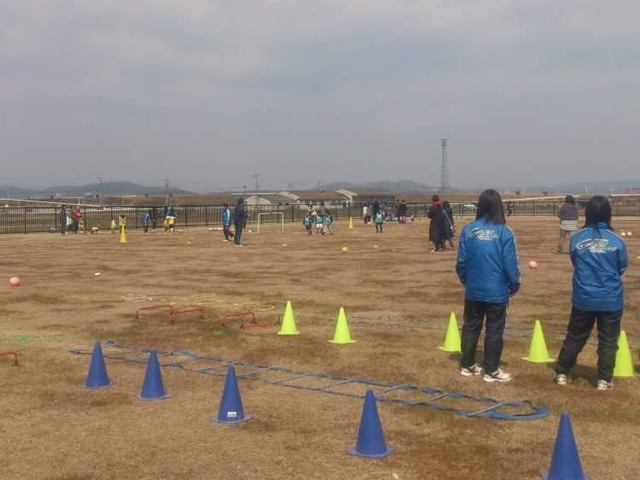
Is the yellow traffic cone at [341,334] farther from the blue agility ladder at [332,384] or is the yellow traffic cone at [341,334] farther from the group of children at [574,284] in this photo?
the group of children at [574,284]

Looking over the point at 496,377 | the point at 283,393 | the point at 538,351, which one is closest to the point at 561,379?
the point at 496,377

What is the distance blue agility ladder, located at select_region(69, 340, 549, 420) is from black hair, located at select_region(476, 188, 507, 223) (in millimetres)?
1793

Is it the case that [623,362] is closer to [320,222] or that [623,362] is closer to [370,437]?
[370,437]

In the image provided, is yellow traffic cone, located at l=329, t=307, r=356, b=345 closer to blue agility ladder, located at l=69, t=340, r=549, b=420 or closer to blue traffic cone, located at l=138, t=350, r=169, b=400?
blue agility ladder, located at l=69, t=340, r=549, b=420

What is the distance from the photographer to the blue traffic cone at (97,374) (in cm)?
712

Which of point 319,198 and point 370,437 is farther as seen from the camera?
point 319,198

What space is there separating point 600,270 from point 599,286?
154 millimetres

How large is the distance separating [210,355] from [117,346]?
139cm

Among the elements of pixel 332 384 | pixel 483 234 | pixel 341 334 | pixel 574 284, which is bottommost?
pixel 332 384

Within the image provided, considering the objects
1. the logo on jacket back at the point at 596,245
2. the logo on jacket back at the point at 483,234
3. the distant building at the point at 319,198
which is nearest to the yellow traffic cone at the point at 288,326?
the logo on jacket back at the point at 483,234

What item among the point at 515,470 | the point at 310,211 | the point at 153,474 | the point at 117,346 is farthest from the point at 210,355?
the point at 310,211

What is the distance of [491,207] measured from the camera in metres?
7.10

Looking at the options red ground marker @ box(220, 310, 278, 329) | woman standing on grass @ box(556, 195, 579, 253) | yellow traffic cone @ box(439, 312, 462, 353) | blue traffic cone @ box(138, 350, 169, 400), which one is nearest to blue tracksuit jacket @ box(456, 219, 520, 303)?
yellow traffic cone @ box(439, 312, 462, 353)

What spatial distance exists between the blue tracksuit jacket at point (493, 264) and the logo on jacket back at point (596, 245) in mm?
659
